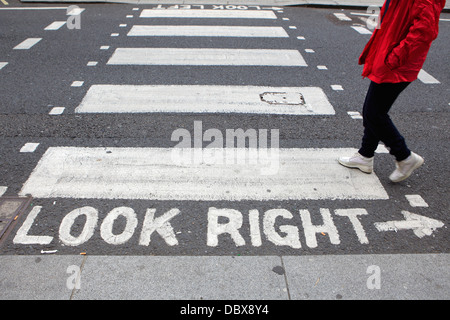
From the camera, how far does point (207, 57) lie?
704 centimetres

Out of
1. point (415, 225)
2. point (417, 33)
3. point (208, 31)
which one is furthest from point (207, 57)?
point (415, 225)

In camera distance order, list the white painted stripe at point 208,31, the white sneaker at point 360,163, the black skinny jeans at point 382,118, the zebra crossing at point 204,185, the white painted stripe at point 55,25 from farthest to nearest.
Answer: the white painted stripe at point 55,25 → the white painted stripe at point 208,31 → the white sneaker at point 360,163 → the black skinny jeans at point 382,118 → the zebra crossing at point 204,185

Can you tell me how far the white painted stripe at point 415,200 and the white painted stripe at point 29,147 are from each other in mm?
3892

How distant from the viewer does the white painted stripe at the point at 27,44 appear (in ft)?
24.2

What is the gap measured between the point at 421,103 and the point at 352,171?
7.63 feet

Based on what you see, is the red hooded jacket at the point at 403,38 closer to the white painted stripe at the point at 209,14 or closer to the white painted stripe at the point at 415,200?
the white painted stripe at the point at 415,200

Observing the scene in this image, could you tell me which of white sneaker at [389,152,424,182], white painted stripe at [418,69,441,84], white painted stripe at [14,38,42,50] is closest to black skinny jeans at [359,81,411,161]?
white sneaker at [389,152,424,182]

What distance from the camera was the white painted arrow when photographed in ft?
10.5

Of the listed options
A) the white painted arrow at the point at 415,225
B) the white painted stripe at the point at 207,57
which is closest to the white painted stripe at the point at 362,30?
the white painted stripe at the point at 207,57

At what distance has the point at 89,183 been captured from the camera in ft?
12.2

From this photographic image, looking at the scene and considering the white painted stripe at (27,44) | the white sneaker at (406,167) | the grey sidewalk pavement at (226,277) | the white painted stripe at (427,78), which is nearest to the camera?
the grey sidewalk pavement at (226,277)

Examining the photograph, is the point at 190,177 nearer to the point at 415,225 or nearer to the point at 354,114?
the point at 415,225
